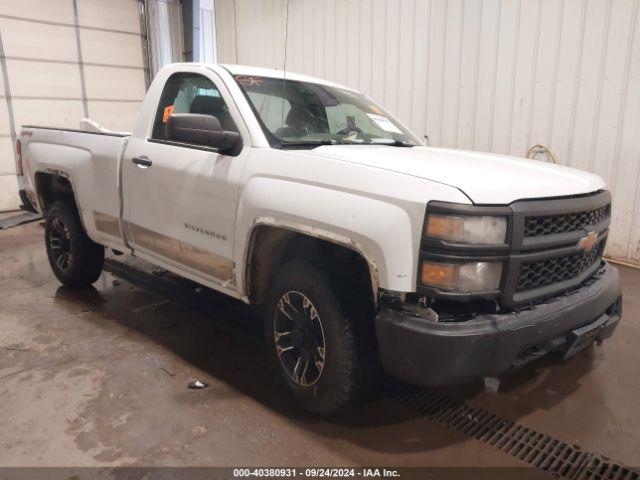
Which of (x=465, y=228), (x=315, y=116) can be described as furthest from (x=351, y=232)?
(x=315, y=116)

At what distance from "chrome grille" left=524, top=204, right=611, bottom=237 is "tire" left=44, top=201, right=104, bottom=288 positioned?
3.50 m

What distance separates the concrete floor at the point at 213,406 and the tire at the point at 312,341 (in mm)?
190

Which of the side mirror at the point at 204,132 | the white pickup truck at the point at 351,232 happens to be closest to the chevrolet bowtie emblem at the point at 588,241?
the white pickup truck at the point at 351,232

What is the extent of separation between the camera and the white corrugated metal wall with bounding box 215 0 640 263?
15.9 ft

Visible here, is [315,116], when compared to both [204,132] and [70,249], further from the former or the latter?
[70,249]

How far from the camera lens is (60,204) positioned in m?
4.16

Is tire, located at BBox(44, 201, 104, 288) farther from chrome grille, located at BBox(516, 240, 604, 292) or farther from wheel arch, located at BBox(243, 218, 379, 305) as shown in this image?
chrome grille, located at BBox(516, 240, 604, 292)

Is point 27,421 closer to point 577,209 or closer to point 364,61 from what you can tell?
point 577,209

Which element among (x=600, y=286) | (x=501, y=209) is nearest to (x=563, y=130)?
(x=600, y=286)

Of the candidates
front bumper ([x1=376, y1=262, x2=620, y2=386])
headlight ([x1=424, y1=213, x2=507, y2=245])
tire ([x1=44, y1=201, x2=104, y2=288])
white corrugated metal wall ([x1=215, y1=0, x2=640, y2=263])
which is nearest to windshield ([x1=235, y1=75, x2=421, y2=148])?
headlight ([x1=424, y1=213, x2=507, y2=245])

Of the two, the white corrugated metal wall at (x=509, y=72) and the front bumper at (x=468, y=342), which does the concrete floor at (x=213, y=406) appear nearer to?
the front bumper at (x=468, y=342)

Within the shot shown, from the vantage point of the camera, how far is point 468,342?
1842mm

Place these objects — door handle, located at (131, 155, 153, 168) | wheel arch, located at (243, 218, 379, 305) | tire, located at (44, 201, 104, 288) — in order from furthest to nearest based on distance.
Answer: tire, located at (44, 201, 104, 288), door handle, located at (131, 155, 153, 168), wheel arch, located at (243, 218, 379, 305)

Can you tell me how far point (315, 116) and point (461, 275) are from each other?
155 centimetres
